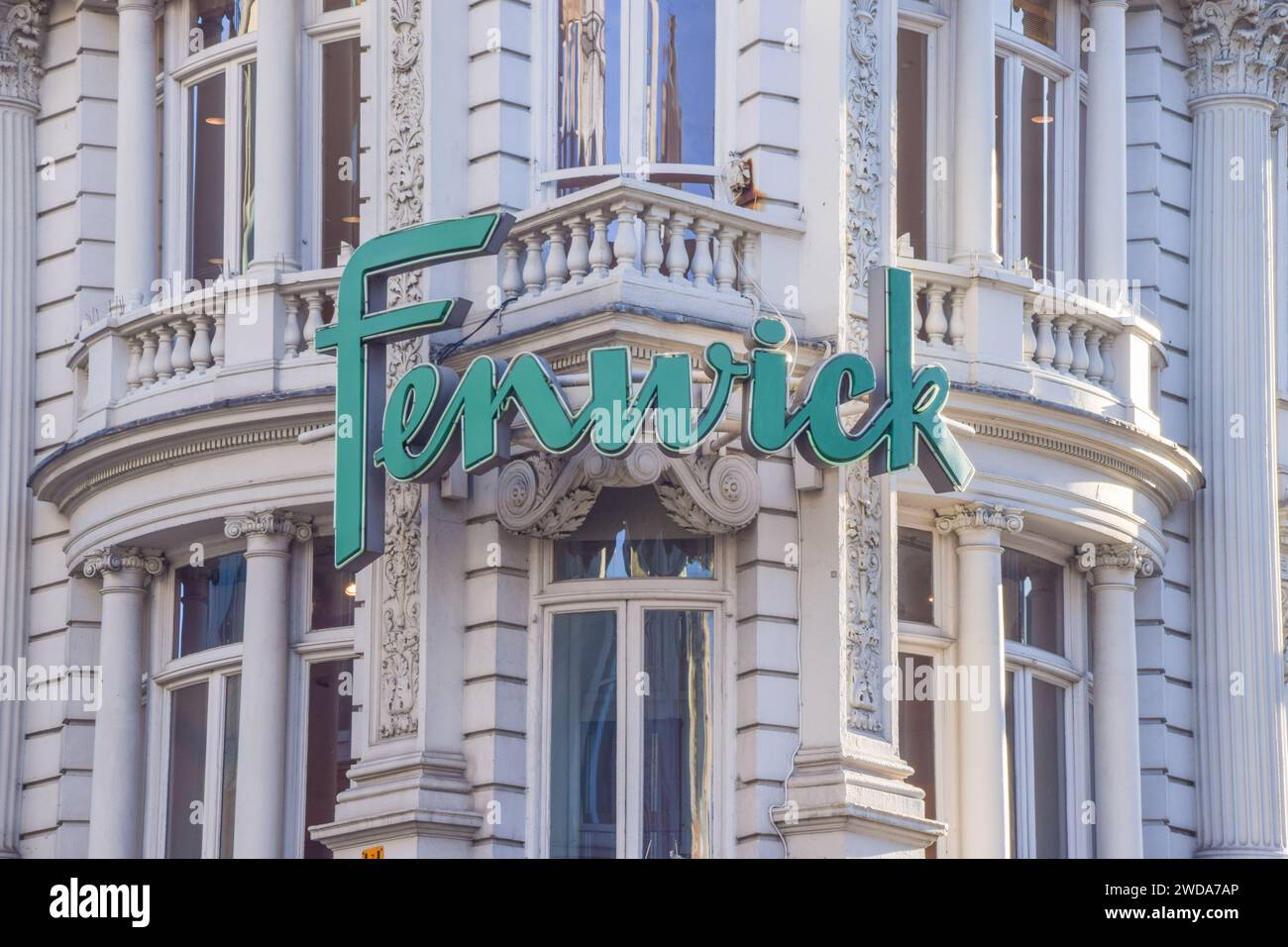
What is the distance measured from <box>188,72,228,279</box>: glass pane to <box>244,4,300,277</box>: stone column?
0.88 metres

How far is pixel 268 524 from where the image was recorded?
1191 inches

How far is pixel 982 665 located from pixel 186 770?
683 cm

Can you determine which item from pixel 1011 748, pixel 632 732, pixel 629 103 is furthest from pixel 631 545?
pixel 1011 748

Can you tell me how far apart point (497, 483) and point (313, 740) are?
3029 mm

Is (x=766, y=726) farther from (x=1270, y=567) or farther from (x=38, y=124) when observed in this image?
(x=38, y=124)

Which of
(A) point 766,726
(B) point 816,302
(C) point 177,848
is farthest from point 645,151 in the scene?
(C) point 177,848

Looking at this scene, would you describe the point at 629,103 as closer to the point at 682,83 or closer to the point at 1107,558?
the point at 682,83

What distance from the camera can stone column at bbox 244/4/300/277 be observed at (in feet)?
102

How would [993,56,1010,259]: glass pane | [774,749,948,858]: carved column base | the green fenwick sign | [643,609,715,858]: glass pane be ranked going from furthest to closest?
[993,56,1010,259]: glass pane
[643,609,715,858]: glass pane
[774,749,948,858]: carved column base
the green fenwick sign

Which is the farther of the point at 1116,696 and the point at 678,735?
the point at 1116,696

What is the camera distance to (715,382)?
27422mm

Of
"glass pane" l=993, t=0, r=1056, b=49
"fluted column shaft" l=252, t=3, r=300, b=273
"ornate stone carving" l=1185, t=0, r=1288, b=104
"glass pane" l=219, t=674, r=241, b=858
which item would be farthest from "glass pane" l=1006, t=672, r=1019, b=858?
"fluted column shaft" l=252, t=3, r=300, b=273

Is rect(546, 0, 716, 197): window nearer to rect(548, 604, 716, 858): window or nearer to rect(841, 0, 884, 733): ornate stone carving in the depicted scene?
rect(841, 0, 884, 733): ornate stone carving

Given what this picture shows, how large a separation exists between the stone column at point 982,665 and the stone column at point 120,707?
6913mm
